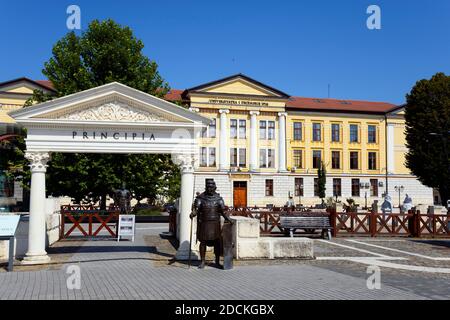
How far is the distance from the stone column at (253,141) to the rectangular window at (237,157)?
1033 mm

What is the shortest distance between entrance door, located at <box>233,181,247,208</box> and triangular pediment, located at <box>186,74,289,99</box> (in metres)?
10.3

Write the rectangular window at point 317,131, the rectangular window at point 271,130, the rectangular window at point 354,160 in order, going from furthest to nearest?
the rectangular window at point 354,160 < the rectangular window at point 317,131 < the rectangular window at point 271,130

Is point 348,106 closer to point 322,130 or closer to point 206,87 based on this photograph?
point 322,130

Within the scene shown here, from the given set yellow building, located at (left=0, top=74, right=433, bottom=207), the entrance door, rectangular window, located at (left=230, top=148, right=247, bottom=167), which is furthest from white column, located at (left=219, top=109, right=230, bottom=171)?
the entrance door

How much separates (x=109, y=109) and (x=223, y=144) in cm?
4264

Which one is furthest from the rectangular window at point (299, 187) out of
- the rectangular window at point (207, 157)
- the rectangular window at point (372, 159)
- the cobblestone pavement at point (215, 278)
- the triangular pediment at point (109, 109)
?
Result: the triangular pediment at point (109, 109)

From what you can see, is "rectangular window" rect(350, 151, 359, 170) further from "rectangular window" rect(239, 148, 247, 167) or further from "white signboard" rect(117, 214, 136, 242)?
"white signboard" rect(117, 214, 136, 242)

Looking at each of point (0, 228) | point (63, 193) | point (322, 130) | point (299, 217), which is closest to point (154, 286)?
point (0, 228)

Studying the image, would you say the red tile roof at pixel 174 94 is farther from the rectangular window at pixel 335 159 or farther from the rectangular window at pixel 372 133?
the rectangular window at pixel 372 133

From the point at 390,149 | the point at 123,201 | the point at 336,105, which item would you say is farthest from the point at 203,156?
the point at 123,201

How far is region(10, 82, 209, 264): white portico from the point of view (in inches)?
451

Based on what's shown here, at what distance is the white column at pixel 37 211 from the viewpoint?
11.4m

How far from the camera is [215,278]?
9.41 meters

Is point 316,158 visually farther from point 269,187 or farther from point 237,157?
point 237,157
